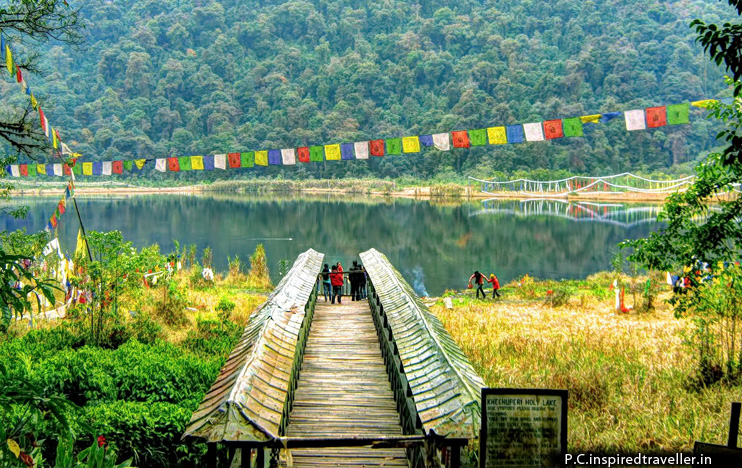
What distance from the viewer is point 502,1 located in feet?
327

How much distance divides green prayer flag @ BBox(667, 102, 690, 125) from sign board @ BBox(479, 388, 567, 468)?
54.8ft

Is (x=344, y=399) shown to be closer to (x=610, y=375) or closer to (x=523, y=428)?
(x=523, y=428)

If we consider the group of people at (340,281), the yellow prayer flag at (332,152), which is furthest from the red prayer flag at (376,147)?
the group of people at (340,281)

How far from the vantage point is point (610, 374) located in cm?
795

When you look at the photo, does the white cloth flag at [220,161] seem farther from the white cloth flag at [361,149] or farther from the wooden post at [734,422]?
the wooden post at [734,422]

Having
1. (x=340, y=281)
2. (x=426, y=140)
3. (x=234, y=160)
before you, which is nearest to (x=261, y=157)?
(x=234, y=160)

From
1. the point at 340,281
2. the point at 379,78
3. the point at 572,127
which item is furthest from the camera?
the point at 379,78

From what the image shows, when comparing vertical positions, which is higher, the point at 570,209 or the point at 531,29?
the point at 531,29

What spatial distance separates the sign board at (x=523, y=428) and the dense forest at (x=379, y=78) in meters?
60.6

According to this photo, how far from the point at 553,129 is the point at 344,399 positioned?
16.2 m

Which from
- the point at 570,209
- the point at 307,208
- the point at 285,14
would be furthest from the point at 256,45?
the point at 570,209

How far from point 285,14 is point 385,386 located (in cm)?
10070

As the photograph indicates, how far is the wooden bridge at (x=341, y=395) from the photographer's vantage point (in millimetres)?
4402

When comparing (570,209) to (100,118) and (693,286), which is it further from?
(100,118)
